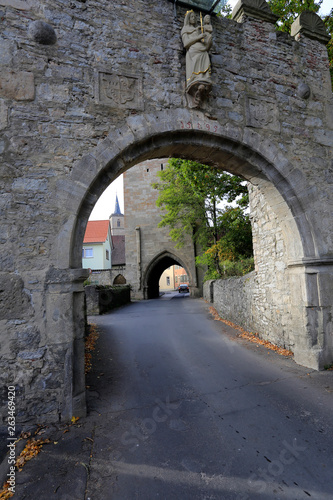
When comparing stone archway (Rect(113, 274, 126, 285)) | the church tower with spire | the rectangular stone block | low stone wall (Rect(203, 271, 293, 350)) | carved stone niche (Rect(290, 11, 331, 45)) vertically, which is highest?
the church tower with spire

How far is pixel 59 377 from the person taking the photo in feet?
9.85

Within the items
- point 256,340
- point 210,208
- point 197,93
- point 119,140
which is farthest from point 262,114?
point 210,208

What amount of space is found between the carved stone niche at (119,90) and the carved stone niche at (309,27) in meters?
3.48

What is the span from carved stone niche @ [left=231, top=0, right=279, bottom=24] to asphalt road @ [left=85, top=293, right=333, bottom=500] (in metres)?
5.95

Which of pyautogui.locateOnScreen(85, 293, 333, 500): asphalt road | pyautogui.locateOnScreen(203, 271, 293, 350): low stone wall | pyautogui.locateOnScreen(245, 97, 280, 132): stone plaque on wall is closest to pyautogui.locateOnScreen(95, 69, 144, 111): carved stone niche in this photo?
pyautogui.locateOnScreen(245, 97, 280, 132): stone plaque on wall

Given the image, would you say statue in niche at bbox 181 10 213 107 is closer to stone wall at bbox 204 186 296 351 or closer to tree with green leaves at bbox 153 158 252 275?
stone wall at bbox 204 186 296 351

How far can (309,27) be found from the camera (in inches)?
200

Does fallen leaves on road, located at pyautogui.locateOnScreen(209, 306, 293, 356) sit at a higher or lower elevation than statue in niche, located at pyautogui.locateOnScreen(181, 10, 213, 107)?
lower

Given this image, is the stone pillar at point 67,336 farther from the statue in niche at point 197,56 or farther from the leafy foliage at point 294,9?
the leafy foliage at point 294,9

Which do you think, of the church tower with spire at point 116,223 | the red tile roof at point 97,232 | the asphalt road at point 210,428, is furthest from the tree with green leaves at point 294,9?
the church tower with spire at point 116,223

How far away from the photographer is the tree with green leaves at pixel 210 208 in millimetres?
9992

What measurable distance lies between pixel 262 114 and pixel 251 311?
4.36 m

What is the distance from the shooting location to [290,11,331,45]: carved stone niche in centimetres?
505

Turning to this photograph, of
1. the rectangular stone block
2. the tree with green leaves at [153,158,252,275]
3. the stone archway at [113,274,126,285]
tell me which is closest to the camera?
the rectangular stone block
